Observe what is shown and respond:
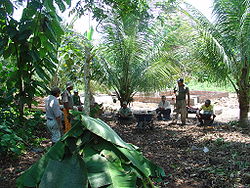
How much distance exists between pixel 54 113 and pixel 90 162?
2656 mm

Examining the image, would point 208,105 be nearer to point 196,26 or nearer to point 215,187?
point 196,26

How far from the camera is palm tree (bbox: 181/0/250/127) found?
762 cm

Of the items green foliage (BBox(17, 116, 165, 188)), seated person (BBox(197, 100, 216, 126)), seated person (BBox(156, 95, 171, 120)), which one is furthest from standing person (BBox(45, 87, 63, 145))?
seated person (BBox(156, 95, 171, 120))

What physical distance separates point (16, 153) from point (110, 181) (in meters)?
2.93

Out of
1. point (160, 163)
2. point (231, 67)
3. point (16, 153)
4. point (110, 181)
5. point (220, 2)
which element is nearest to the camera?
point (110, 181)

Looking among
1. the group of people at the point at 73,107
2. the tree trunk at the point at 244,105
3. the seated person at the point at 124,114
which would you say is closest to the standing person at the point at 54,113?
the group of people at the point at 73,107

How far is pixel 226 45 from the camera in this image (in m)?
7.96

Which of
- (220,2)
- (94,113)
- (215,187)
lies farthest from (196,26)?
(215,187)

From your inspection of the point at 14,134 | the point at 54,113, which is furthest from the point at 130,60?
the point at 14,134

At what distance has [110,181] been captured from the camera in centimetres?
259

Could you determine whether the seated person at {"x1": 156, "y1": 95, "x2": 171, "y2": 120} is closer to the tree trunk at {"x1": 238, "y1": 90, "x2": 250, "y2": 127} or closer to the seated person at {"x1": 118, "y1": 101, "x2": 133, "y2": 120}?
the seated person at {"x1": 118, "y1": 101, "x2": 133, "y2": 120}

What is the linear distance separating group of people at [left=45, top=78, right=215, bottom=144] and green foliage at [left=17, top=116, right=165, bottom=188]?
2.36m

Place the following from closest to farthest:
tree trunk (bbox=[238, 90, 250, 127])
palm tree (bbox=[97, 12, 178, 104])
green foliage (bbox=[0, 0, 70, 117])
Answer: green foliage (bbox=[0, 0, 70, 117]), tree trunk (bbox=[238, 90, 250, 127]), palm tree (bbox=[97, 12, 178, 104])

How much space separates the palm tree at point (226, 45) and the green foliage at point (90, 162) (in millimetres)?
5342
